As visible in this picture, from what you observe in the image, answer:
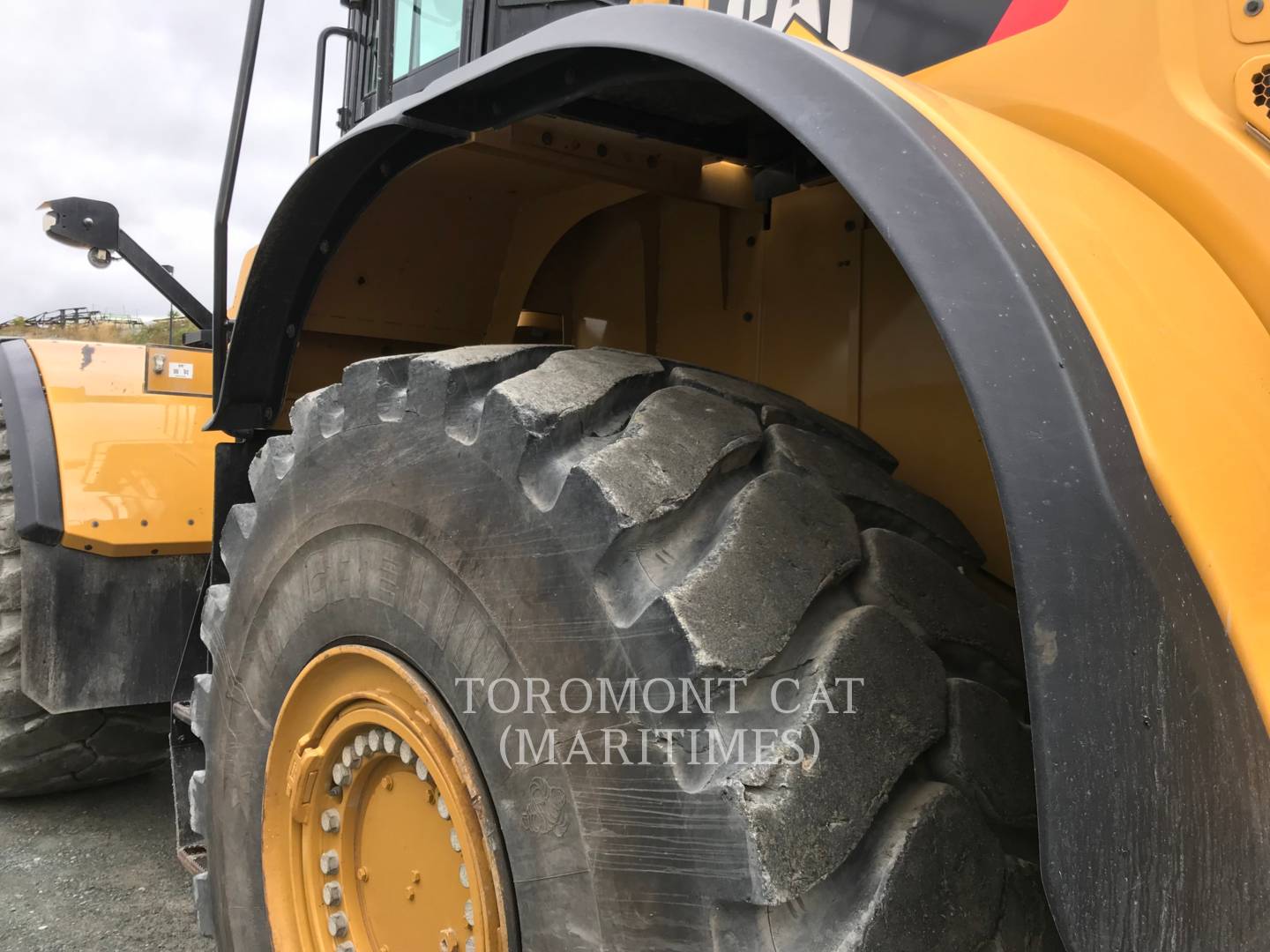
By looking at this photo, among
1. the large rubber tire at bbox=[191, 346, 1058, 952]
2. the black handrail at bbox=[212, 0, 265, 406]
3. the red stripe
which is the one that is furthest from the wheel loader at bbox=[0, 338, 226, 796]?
the red stripe

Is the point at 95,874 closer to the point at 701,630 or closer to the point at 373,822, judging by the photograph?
the point at 373,822

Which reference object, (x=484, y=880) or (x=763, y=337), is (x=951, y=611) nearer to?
(x=484, y=880)

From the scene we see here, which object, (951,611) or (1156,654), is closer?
(1156,654)

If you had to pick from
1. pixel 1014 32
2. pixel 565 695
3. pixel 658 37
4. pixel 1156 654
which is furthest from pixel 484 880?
pixel 1014 32

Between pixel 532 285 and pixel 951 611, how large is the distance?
137 centimetres

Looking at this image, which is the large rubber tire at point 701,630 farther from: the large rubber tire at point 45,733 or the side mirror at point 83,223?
the large rubber tire at point 45,733

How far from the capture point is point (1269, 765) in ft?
2.57

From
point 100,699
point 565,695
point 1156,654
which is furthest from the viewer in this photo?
point 100,699

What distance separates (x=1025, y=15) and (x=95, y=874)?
10.2ft

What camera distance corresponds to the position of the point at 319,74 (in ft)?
8.71

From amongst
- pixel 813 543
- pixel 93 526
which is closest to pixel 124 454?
pixel 93 526

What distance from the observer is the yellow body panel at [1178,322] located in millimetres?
777

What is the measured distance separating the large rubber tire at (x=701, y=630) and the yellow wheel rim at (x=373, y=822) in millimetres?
66

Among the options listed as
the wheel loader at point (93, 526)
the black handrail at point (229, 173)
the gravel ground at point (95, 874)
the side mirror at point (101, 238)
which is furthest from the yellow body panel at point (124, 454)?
the gravel ground at point (95, 874)
